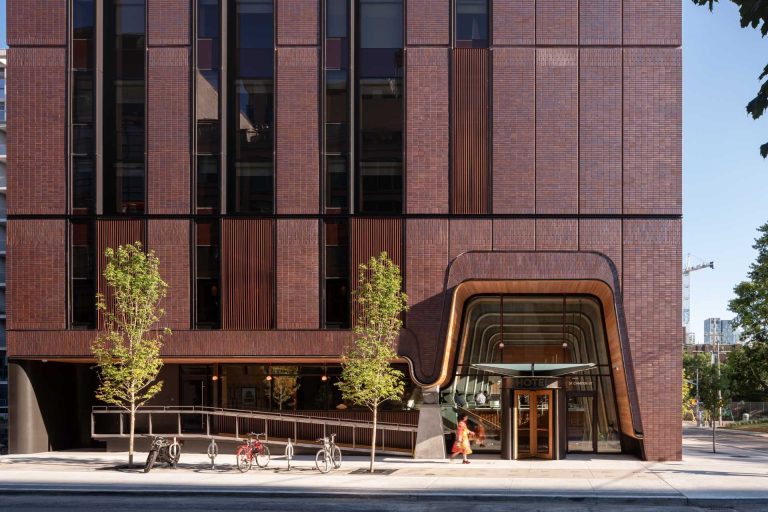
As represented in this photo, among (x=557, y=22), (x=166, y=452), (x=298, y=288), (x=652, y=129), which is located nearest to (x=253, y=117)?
(x=298, y=288)

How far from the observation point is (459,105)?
107 feet

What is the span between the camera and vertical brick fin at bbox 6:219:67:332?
1304 inches

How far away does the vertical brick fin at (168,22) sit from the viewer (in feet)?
110

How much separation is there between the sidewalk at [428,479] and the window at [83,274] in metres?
4.94

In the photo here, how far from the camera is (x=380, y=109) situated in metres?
33.2

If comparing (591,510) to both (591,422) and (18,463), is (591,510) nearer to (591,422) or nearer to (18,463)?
(591,422)

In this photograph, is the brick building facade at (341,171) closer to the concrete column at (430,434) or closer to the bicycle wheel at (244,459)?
the concrete column at (430,434)

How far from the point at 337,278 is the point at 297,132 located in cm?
535

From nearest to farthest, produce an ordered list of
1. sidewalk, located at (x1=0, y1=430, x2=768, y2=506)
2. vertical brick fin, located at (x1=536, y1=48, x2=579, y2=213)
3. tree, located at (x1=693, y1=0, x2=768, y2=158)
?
tree, located at (x1=693, y1=0, x2=768, y2=158) → sidewalk, located at (x1=0, y1=430, x2=768, y2=506) → vertical brick fin, located at (x1=536, y1=48, x2=579, y2=213)

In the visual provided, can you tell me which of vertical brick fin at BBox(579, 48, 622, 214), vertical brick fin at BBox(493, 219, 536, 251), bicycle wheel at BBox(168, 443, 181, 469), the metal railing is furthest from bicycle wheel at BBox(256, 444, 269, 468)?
vertical brick fin at BBox(579, 48, 622, 214)

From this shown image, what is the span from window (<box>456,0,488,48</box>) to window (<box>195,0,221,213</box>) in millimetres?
8582

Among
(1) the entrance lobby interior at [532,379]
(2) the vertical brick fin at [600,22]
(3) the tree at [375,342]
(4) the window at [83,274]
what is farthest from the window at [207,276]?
(2) the vertical brick fin at [600,22]

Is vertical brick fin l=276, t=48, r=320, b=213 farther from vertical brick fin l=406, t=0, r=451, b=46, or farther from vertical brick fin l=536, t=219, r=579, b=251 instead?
vertical brick fin l=536, t=219, r=579, b=251

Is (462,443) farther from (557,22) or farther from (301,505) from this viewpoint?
(557,22)
